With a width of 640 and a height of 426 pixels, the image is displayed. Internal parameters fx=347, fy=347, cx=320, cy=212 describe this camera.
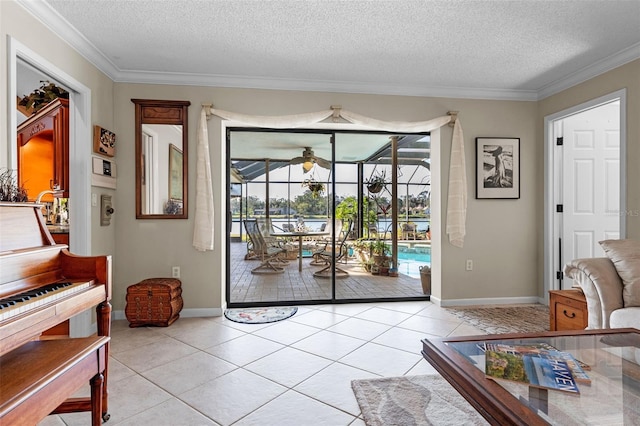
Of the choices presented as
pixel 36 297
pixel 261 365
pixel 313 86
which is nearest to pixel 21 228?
pixel 36 297

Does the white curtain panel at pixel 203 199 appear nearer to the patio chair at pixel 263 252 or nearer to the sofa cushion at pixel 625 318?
the patio chair at pixel 263 252

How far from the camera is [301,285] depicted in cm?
463

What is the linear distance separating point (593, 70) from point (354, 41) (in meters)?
2.43

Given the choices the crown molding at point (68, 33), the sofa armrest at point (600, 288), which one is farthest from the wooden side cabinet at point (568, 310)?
the crown molding at point (68, 33)

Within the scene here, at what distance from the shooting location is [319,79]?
371cm

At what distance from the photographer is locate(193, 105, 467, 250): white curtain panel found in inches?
140

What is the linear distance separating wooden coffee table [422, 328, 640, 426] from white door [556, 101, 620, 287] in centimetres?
247

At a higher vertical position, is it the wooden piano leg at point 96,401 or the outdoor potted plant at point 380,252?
the outdoor potted plant at point 380,252

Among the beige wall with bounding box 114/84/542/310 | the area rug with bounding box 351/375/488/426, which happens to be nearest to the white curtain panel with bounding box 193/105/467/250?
the beige wall with bounding box 114/84/542/310

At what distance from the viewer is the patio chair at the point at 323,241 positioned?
4322 millimetres

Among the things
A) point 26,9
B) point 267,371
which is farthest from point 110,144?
point 267,371

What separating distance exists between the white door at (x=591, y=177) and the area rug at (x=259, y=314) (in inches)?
125

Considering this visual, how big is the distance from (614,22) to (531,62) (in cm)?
73

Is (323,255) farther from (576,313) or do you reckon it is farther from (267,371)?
(576,313)
